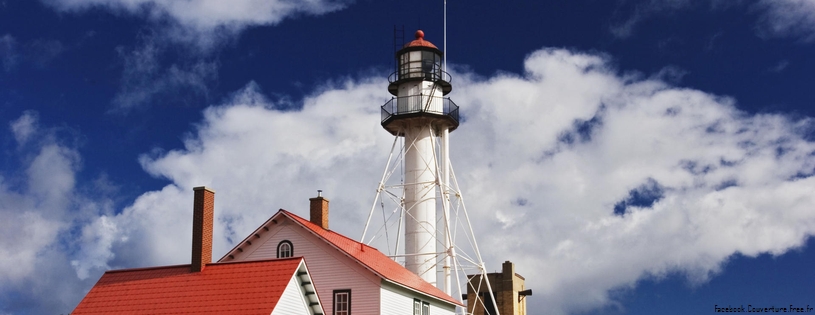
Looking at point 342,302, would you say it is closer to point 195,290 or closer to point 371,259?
point 371,259

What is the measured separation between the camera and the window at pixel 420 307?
1583 inches

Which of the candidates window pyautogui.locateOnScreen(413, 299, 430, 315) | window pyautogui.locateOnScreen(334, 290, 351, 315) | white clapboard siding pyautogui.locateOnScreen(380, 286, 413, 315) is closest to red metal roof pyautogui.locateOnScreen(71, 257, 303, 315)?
window pyautogui.locateOnScreen(334, 290, 351, 315)

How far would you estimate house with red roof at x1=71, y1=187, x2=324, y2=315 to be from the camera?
1200 inches

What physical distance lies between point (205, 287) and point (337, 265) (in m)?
7.25

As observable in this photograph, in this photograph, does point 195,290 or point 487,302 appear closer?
point 195,290

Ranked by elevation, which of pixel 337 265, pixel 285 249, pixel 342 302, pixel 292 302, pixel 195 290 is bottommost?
pixel 292 302

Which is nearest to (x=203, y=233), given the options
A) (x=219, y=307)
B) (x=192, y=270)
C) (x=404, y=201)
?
(x=192, y=270)

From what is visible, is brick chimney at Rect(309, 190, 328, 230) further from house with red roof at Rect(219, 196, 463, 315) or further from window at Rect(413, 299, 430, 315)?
window at Rect(413, 299, 430, 315)

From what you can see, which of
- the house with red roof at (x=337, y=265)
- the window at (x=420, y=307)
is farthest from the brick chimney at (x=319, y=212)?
the window at (x=420, y=307)

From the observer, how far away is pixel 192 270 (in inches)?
1296

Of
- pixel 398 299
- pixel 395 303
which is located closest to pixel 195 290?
pixel 395 303

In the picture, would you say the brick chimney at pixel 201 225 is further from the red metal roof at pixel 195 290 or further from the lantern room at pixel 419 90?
the lantern room at pixel 419 90

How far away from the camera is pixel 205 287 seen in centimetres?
3164

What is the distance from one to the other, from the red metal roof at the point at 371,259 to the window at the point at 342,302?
1.43 metres
